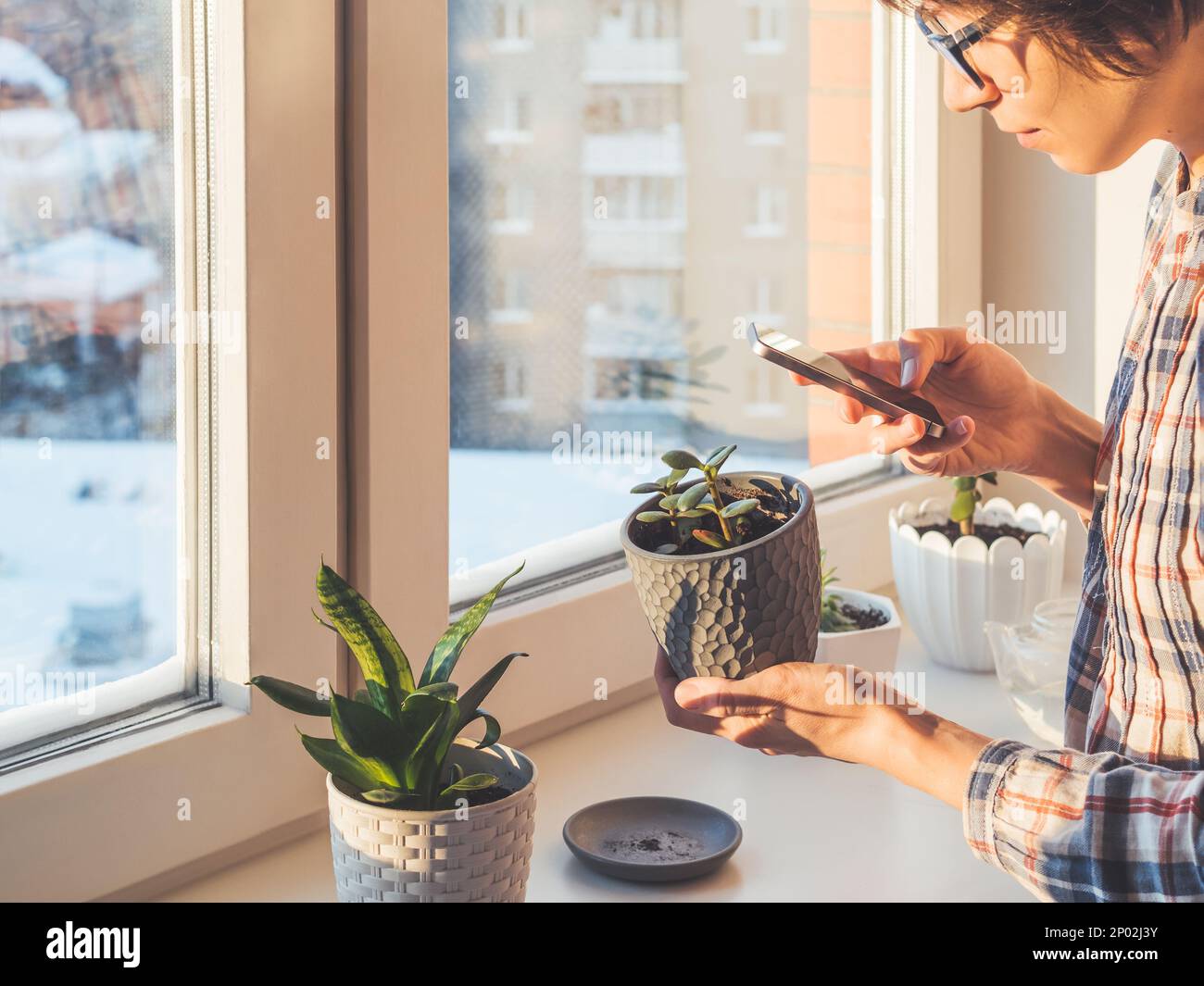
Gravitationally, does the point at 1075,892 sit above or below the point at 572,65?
below

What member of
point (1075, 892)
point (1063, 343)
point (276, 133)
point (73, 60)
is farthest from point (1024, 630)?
point (73, 60)

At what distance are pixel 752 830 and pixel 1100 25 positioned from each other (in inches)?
21.6

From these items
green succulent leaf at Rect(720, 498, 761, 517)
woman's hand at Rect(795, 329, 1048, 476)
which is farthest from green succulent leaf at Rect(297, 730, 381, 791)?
woman's hand at Rect(795, 329, 1048, 476)

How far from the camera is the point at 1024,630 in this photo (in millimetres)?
1044

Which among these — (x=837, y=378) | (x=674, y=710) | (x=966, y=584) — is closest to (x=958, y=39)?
(x=837, y=378)

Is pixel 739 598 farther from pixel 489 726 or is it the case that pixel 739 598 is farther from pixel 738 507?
pixel 489 726

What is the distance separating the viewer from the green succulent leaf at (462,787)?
25.5 inches

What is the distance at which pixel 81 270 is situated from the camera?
2.31 feet

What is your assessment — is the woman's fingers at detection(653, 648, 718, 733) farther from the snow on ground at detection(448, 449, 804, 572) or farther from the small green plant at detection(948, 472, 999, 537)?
the small green plant at detection(948, 472, 999, 537)

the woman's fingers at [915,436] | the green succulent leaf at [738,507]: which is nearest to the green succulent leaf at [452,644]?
the green succulent leaf at [738,507]

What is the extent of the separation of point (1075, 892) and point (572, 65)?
2.35 ft

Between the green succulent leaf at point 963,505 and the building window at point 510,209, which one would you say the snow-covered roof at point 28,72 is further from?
the green succulent leaf at point 963,505

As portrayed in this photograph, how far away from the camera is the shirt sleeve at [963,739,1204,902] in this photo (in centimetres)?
59
